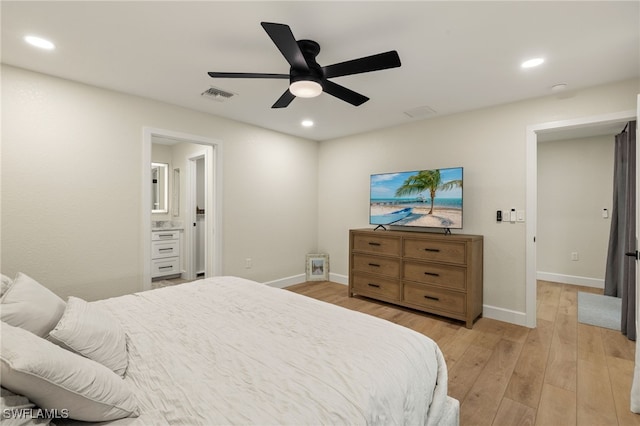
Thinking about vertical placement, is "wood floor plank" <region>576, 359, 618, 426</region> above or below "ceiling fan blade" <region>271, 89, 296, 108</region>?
below

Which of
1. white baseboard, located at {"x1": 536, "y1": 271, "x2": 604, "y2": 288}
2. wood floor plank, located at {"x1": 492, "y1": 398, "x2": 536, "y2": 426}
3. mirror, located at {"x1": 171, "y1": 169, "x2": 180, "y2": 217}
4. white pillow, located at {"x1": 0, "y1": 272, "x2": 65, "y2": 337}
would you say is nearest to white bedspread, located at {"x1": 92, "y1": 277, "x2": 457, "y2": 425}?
white pillow, located at {"x1": 0, "y1": 272, "x2": 65, "y2": 337}

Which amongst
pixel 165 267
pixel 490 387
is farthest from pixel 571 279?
pixel 165 267

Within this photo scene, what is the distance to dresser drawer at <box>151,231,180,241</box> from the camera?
480 centimetres

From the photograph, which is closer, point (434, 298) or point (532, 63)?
point (532, 63)

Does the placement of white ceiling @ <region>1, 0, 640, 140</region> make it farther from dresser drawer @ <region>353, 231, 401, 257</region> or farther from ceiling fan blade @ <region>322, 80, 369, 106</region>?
dresser drawer @ <region>353, 231, 401, 257</region>

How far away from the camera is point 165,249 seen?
4.93 meters

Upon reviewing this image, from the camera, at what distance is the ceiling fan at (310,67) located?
1.67 metres

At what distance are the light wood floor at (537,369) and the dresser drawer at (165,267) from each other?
3470 mm

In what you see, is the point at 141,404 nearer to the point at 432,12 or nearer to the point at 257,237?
the point at 432,12

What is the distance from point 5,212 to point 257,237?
2.55m

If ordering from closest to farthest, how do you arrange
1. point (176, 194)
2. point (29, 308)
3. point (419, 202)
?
point (29, 308), point (419, 202), point (176, 194)

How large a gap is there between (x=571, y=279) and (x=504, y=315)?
2478 mm

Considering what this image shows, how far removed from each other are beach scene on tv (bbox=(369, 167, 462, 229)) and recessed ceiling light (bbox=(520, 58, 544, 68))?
4.10 ft

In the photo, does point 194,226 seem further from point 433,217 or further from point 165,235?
point 433,217
